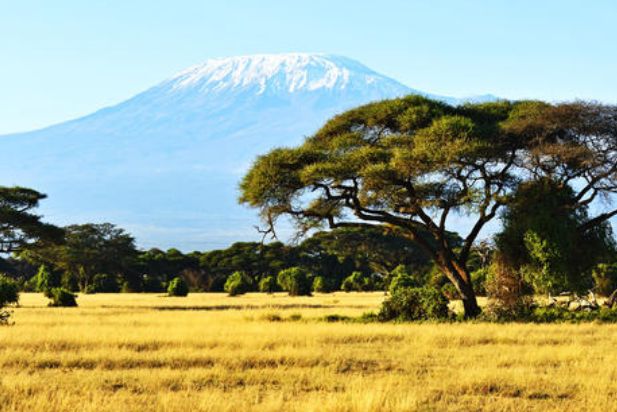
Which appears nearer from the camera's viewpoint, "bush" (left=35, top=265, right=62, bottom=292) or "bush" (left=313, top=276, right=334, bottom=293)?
"bush" (left=313, top=276, right=334, bottom=293)

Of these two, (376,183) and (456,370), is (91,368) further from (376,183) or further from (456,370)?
(376,183)

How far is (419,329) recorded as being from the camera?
83.3 ft

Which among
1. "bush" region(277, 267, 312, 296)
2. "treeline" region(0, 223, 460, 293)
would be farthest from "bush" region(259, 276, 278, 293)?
"bush" region(277, 267, 312, 296)

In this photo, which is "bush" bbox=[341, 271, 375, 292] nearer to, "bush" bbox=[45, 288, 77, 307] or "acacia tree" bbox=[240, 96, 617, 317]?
"bush" bbox=[45, 288, 77, 307]

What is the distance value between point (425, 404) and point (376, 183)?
770 inches

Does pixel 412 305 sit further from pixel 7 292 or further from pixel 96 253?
pixel 96 253

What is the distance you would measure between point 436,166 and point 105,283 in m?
56.3

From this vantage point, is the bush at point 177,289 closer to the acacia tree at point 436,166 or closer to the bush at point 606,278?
the bush at point 606,278

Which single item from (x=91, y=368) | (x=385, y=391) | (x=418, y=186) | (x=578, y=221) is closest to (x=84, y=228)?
(x=418, y=186)

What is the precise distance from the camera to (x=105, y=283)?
267 feet

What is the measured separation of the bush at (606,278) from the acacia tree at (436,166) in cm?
2023

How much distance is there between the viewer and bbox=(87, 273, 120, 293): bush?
261 ft

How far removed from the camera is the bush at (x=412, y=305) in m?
30.4

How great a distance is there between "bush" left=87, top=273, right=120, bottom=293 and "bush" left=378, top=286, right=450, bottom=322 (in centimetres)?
5245
